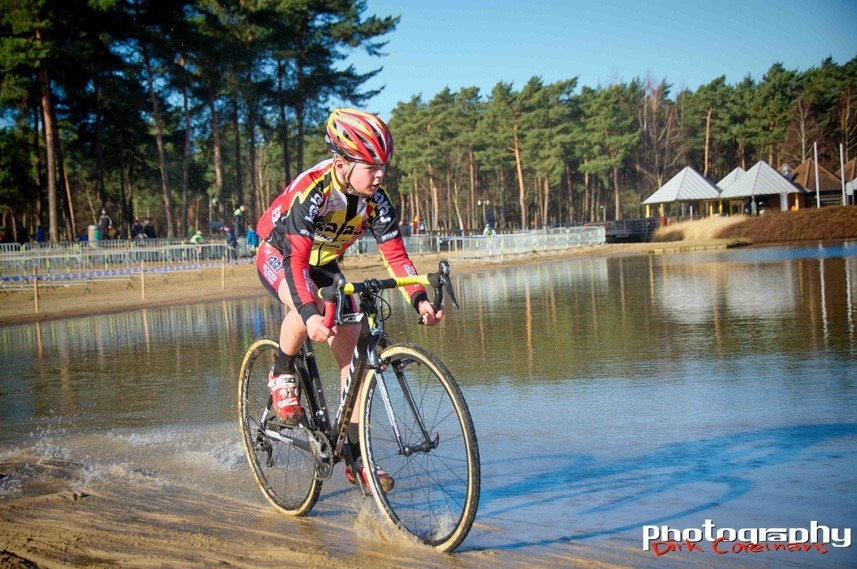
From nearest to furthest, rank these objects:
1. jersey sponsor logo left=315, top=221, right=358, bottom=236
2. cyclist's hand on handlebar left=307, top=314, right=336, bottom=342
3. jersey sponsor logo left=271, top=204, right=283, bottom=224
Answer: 1. cyclist's hand on handlebar left=307, top=314, right=336, bottom=342
2. jersey sponsor logo left=315, top=221, right=358, bottom=236
3. jersey sponsor logo left=271, top=204, right=283, bottom=224

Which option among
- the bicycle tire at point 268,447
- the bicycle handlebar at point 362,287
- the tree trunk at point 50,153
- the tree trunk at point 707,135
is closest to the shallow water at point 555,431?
the bicycle tire at point 268,447

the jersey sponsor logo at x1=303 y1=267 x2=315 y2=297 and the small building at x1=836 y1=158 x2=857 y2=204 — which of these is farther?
the small building at x1=836 y1=158 x2=857 y2=204

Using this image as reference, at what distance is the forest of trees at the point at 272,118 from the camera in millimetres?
42469

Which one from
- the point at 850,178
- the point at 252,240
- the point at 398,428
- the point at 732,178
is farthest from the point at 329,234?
the point at 850,178

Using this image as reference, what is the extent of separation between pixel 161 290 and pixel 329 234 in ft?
80.0

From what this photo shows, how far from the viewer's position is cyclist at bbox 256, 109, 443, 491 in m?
4.35

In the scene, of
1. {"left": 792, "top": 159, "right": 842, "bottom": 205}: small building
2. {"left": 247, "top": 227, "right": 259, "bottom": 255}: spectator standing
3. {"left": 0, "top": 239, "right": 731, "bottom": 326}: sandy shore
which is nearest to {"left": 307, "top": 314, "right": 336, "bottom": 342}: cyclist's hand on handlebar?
{"left": 0, "top": 239, "right": 731, "bottom": 326}: sandy shore

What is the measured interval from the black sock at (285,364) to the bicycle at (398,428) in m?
0.04

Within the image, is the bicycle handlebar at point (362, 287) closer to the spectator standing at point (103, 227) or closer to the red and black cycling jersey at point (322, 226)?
the red and black cycling jersey at point (322, 226)

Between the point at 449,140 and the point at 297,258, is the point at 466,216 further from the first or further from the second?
the point at 297,258

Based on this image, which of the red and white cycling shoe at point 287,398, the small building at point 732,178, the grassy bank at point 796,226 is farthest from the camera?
the small building at point 732,178

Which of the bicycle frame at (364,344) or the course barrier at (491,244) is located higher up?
the course barrier at (491,244)

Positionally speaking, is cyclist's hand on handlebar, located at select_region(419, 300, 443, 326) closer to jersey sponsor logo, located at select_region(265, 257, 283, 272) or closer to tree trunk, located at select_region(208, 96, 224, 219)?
jersey sponsor logo, located at select_region(265, 257, 283, 272)

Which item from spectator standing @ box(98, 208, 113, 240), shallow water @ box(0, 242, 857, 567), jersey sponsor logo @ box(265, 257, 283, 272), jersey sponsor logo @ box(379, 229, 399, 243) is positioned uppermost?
spectator standing @ box(98, 208, 113, 240)
